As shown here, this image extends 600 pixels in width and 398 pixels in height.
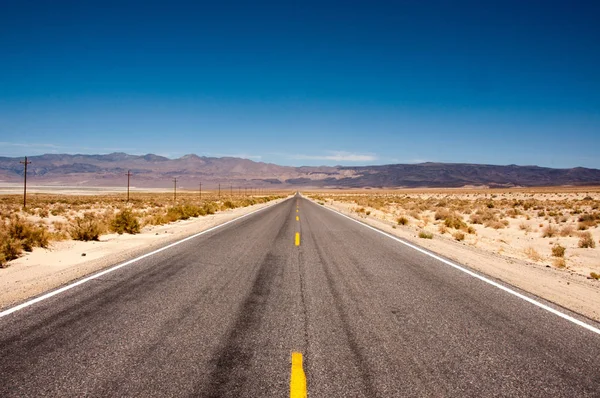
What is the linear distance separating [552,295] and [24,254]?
12055 millimetres

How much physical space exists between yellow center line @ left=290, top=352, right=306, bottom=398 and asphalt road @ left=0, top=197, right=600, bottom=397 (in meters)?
0.07

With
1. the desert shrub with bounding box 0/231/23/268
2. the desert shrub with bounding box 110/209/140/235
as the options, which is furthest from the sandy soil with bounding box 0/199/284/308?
the desert shrub with bounding box 110/209/140/235

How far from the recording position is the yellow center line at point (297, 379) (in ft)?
10.1

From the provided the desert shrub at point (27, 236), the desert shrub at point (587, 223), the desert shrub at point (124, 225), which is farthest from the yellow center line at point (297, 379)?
the desert shrub at point (587, 223)

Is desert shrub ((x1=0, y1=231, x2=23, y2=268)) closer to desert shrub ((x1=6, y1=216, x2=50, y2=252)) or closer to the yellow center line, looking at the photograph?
desert shrub ((x1=6, y1=216, x2=50, y2=252))

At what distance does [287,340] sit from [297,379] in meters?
0.88

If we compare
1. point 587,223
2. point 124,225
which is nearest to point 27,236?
point 124,225

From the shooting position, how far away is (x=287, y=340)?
418 cm

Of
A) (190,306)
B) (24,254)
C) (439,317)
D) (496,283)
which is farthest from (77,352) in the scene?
(24,254)

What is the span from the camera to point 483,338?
→ 438 centimetres

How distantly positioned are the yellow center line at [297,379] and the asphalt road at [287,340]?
72mm

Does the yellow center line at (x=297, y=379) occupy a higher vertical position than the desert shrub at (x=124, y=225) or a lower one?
higher

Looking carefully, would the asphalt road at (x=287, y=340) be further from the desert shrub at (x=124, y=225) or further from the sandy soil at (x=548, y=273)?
the desert shrub at (x=124, y=225)

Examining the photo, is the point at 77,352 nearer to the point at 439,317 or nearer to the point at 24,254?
the point at 439,317
